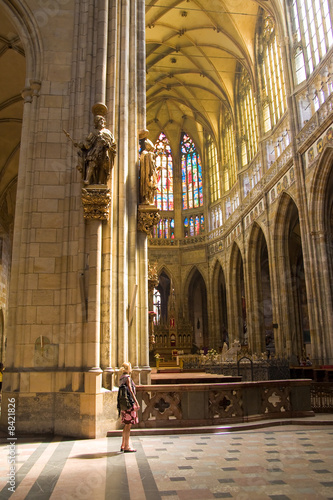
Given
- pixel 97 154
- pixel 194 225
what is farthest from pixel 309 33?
pixel 194 225

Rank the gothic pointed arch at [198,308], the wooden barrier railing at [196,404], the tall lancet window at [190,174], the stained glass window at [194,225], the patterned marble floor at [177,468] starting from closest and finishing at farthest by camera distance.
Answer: the patterned marble floor at [177,468] < the wooden barrier railing at [196,404] < the stained glass window at [194,225] < the gothic pointed arch at [198,308] < the tall lancet window at [190,174]

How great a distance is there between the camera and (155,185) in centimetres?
1052

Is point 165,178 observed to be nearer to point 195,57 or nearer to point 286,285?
point 195,57

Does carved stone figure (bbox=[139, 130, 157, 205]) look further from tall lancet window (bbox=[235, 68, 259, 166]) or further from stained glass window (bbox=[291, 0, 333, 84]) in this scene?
tall lancet window (bbox=[235, 68, 259, 166])

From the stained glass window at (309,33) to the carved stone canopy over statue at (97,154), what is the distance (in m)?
13.7

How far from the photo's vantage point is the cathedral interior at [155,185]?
8773 millimetres

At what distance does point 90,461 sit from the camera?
5.88m

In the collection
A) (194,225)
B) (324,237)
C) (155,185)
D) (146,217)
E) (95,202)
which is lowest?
(95,202)

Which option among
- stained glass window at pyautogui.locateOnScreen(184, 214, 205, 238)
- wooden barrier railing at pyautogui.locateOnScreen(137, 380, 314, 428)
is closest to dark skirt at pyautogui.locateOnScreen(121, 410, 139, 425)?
wooden barrier railing at pyautogui.locateOnScreen(137, 380, 314, 428)

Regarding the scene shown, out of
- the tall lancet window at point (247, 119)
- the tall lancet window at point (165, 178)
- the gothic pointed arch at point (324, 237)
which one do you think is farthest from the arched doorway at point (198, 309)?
the gothic pointed arch at point (324, 237)

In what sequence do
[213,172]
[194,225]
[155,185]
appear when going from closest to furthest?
[155,185], [213,172], [194,225]

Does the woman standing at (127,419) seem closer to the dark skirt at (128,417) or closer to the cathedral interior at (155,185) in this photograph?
the dark skirt at (128,417)

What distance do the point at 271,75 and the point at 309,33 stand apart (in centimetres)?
494

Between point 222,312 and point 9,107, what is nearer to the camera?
point 9,107
